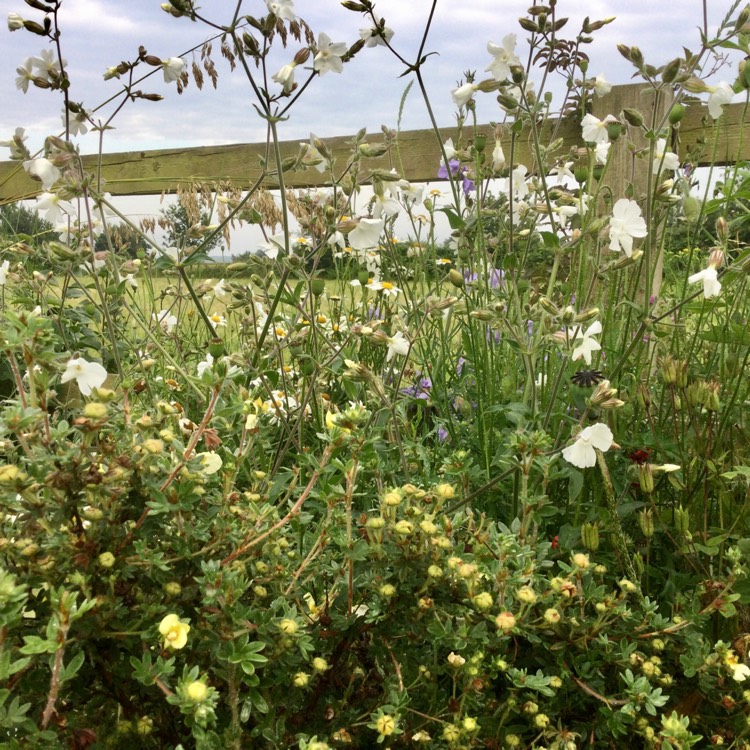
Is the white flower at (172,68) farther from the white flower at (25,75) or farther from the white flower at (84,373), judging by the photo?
the white flower at (84,373)

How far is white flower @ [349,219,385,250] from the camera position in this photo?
1536 millimetres

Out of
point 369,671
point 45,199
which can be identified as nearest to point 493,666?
point 369,671

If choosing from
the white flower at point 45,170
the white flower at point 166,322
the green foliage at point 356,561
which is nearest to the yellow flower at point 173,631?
the green foliage at point 356,561

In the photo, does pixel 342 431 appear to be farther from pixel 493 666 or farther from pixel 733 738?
pixel 733 738

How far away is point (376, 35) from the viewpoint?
64.9 inches

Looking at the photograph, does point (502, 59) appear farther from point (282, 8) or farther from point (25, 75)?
point (25, 75)

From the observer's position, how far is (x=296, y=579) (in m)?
1.12

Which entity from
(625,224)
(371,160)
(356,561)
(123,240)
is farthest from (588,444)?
(371,160)

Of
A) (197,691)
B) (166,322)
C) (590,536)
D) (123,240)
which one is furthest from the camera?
(123,240)

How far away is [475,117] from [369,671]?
1.41 m

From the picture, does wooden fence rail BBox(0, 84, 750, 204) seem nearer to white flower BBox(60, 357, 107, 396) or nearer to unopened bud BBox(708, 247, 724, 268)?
unopened bud BBox(708, 247, 724, 268)

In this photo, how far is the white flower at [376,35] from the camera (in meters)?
1.63

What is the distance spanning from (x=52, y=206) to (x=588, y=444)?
1.19m

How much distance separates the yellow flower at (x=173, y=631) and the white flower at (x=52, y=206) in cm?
100
